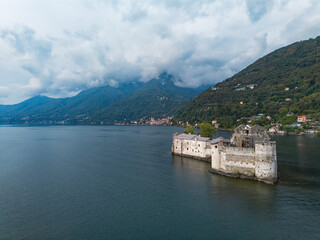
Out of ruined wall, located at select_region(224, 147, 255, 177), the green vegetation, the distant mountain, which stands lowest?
ruined wall, located at select_region(224, 147, 255, 177)

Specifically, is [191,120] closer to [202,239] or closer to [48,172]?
[48,172]

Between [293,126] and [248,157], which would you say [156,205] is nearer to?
[248,157]

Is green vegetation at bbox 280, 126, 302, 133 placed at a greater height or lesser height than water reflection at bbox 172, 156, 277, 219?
greater

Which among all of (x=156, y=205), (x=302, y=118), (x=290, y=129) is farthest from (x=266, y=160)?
(x=302, y=118)

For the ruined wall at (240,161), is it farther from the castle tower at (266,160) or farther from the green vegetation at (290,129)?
the green vegetation at (290,129)

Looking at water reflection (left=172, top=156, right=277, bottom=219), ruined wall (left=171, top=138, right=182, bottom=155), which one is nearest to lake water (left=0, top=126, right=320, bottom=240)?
water reflection (left=172, top=156, right=277, bottom=219)

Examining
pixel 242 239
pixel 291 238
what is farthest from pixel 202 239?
pixel 291 238

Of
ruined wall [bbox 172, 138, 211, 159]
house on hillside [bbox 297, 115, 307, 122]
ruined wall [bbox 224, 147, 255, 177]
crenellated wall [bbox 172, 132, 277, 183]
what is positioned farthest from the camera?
house on hillside [bbox 297, 115, 307, 122]

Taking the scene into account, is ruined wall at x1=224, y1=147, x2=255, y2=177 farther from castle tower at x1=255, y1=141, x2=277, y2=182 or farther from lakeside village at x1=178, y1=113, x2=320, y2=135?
lakeside village at x1=178, y1=113, x2=320, y2=135

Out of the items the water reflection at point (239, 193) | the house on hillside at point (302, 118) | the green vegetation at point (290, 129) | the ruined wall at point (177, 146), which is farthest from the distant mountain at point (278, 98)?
the water reflection at point (239, 193)

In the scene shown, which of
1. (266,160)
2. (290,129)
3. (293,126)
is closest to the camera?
(266,160)

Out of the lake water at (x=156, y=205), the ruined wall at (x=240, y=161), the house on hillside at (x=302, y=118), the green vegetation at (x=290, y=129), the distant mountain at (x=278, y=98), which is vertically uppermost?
the distant mountain at (x=278, y=98)
